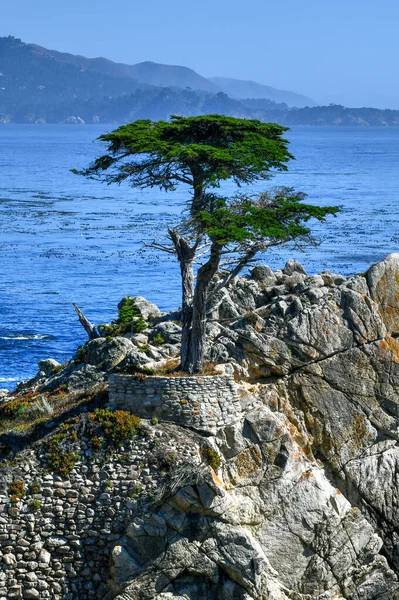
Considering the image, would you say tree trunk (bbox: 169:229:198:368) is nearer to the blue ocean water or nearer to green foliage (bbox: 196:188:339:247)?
green foliage (bbox: 196:188:339:247)

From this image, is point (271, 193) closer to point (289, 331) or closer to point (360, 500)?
point (289, 331)

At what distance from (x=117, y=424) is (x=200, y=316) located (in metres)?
4.87

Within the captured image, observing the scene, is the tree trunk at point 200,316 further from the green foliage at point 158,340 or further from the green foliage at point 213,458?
the green foliage at point 158,340

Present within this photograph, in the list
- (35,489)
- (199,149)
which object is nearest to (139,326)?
(199,149)

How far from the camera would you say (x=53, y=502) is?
104ft

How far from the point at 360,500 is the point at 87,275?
54323 millimetres

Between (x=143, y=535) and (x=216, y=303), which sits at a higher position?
(x=216, y=303)

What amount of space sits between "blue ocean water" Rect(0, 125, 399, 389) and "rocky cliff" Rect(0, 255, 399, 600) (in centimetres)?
2526

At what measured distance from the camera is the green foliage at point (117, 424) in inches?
1275

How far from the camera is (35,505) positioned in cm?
3147

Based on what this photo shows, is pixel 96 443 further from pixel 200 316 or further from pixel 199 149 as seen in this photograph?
pixel 199 149

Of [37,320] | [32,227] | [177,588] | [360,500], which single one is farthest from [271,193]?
[32,227]

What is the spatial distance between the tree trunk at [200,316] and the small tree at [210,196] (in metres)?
0.03

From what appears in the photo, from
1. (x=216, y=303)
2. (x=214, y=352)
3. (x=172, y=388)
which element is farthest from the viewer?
(x=216, y=303)
